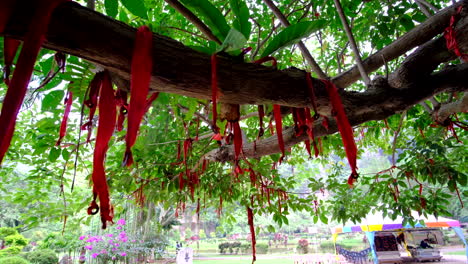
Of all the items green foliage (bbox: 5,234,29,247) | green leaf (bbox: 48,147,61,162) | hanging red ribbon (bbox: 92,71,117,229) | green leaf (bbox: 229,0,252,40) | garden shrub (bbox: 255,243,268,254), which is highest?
green leaf (bbox: 229,0,252,40)

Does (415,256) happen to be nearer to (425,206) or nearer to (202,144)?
(425,206)

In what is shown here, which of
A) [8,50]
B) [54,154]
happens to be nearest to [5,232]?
[54,154]

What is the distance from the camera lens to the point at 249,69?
76cm

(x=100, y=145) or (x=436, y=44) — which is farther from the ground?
(x=436, y=44)

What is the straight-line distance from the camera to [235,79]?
0.73 metres

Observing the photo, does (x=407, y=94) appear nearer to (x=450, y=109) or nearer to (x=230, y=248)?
(x=450, y=109)

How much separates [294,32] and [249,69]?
0.60 ft

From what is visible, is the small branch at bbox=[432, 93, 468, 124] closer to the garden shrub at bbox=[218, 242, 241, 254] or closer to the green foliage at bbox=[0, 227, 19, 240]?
the green foliage at bbox=[0, 227, 19, 240]

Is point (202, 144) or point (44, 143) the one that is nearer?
point (44, 143)

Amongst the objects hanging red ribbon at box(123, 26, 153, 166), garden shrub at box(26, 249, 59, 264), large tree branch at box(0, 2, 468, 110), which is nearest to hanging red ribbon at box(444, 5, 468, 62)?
large tree branch at box(0, 2, 468, 110)

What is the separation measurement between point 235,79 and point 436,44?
3.57 feet

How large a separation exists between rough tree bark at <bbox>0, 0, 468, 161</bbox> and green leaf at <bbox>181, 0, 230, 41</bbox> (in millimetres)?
124

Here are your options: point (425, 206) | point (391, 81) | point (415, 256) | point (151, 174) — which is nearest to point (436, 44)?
point (391, 81)

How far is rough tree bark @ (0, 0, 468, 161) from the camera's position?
1.63 feet
